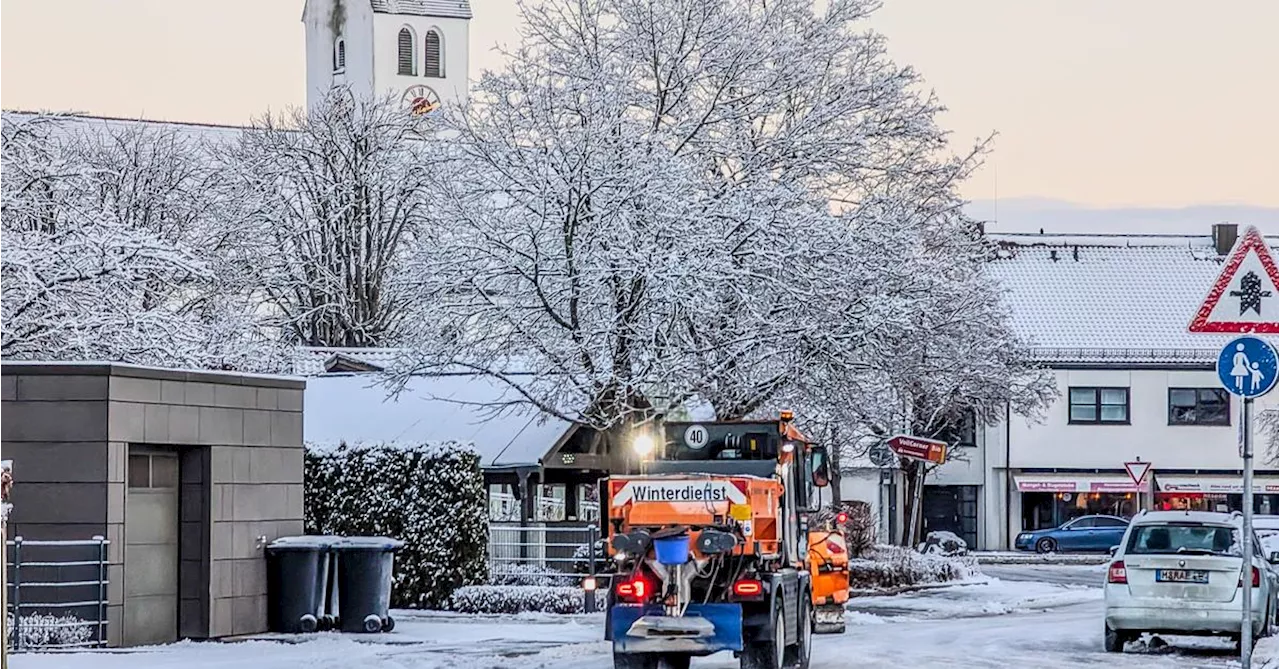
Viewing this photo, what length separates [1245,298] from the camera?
659 inches

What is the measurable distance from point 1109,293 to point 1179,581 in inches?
1869

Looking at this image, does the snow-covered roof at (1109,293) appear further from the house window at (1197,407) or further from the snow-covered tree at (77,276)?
the snow-covered tree at (77,276)

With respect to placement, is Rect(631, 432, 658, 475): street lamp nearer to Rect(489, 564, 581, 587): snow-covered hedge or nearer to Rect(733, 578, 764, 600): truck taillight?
Rect(733, 578, 764, 600): truck taillight

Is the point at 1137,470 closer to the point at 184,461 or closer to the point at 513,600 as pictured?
the point at 513,600

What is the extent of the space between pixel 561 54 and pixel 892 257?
22.0 feet

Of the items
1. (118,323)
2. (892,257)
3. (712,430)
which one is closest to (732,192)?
(892,257)

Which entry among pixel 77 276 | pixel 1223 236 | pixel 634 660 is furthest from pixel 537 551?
pixel 1223 236

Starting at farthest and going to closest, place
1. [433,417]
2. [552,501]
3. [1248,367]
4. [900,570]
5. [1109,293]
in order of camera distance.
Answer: [1109,293], [552,501], [433,417], [900,570], [1248,367]

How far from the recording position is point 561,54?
120 feet

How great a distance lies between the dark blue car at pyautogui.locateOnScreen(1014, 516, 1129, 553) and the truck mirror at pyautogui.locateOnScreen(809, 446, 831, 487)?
1593 inches

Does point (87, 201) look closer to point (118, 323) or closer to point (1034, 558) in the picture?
point (118, 323)

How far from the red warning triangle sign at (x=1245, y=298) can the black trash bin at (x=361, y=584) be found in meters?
11.1

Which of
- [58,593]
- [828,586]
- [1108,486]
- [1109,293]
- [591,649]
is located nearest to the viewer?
[58,593]

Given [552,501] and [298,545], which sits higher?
[298,545]
